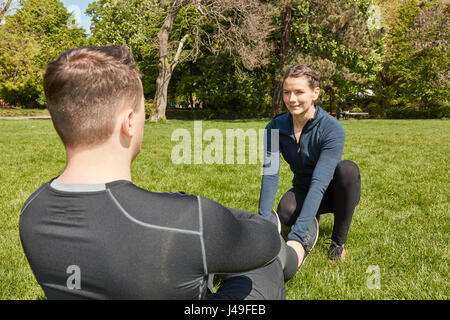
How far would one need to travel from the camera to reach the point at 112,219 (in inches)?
44.7

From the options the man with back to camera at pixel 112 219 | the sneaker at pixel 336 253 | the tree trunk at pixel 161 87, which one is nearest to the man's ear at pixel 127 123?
the man with back to camera at pixel 112 219

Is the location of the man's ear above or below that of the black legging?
above

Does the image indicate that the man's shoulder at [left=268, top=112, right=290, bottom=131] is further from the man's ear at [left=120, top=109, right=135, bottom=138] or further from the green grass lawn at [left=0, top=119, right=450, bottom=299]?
the man's ear at [left=120, top=109, right=135, bottom=138]

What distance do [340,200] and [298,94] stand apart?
1.13m

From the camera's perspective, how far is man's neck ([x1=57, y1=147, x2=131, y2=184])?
4.12ft

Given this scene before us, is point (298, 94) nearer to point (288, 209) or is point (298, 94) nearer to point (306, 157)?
point (306, 157)

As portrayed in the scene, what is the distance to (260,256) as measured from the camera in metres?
1.35

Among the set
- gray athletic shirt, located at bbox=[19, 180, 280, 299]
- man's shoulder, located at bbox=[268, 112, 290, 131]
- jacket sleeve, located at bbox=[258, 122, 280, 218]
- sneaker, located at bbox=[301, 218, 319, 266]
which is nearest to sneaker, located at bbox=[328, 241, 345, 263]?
sneaker, located at bbox=[301, 218, 319, 266]

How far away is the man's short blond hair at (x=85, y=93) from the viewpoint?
4.09ft

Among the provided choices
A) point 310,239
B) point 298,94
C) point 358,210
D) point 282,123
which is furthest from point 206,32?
point 310,239

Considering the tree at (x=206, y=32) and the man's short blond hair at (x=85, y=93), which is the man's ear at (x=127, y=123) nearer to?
the man's short blond hair at (x=85, y=93)

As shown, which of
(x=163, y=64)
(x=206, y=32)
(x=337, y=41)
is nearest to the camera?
(x=206, y=32)

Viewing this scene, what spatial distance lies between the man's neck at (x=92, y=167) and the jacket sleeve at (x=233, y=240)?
1.29 feet
